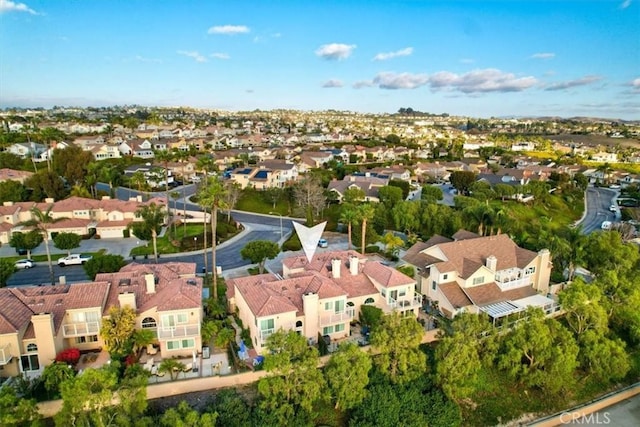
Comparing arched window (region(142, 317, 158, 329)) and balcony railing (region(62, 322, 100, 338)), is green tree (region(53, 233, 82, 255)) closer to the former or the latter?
balcony railing (region(62, 322, 100, 338))

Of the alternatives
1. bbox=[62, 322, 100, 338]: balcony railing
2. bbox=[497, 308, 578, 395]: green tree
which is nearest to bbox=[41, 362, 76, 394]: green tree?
bbox=[62, 322, 100, 338]: balcony railing

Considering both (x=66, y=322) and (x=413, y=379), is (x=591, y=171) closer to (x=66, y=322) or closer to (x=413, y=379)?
(x=413, y=379)

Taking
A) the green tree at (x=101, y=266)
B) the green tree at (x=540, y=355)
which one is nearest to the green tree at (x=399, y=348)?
the green tree at (x=540, y=355)

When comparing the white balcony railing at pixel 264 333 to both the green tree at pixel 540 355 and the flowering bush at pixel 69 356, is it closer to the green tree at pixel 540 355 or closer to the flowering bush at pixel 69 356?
the flowering bush at pixel 69 356

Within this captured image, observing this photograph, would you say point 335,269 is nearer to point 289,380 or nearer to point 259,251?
point 259,251

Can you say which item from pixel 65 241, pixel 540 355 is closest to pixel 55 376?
pixel 65 241
